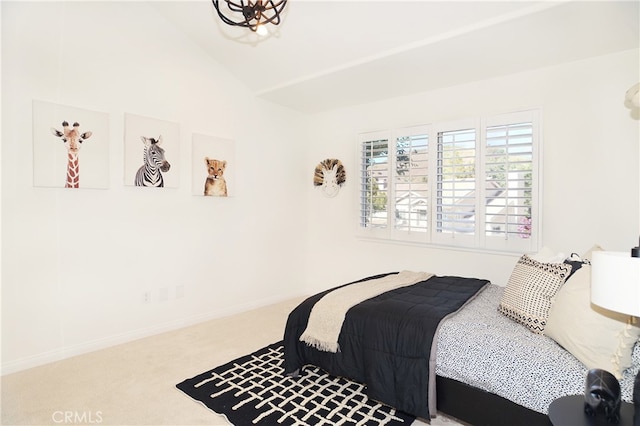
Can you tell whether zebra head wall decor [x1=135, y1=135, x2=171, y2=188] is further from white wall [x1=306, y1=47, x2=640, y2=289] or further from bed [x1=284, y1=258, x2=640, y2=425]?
white wall [x1=306, y1=47, x2=640, y2=289]

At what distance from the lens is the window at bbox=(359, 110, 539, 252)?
3160mm

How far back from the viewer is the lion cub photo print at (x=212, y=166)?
3652 millimetres

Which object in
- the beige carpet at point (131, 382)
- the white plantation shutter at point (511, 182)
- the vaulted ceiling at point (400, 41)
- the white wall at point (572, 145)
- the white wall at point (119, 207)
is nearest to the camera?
the beige carpet at point (131, 382)

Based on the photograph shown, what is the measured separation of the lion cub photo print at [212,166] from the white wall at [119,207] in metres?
0.08

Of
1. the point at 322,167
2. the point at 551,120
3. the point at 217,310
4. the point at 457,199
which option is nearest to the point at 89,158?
the point at 217,310

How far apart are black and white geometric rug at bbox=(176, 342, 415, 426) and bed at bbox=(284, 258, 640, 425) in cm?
13

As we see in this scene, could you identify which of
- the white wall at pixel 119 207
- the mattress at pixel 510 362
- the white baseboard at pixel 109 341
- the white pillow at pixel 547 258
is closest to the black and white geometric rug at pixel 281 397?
the mattress at pixel 510 362

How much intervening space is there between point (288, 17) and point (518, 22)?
70.5 inches

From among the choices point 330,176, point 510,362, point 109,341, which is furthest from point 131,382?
point 330,176

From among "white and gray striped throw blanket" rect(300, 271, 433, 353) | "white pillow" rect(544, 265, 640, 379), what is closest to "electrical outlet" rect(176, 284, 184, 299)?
"white and gray striped throw blanket" rect(300, 271, 433, 353)

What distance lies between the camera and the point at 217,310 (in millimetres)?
3879

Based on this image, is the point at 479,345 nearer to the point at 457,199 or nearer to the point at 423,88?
the point at 457,199

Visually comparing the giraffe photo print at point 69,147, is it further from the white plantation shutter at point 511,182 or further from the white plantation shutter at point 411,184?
the white plantation shutter at point 511,182

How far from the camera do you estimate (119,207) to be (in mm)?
3117
